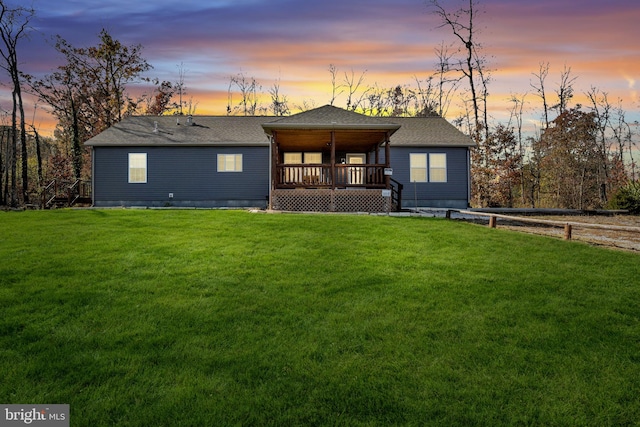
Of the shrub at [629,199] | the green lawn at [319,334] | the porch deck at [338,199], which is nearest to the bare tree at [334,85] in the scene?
the porch deck at [338,199]

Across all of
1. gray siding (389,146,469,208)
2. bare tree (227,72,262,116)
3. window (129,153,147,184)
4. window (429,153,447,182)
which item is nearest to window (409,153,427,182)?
gray siding (389,146,469,208)

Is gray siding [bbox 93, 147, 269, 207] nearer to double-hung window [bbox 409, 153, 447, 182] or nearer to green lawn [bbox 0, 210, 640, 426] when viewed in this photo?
double-hung window [bbox 409, 153, 447, 182]

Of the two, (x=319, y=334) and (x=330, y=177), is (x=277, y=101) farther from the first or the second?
(x=319, y=334)

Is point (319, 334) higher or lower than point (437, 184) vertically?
lower

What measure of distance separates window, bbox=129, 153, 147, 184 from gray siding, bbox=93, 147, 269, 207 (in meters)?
0.21

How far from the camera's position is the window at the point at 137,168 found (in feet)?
68.9

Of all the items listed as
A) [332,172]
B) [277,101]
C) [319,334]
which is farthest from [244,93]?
[319,334]

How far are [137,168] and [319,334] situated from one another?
1918 cm

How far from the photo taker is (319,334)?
15.7ft

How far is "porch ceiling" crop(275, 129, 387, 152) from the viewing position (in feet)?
54.7

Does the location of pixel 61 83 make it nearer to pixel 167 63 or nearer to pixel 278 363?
pixel 167 63

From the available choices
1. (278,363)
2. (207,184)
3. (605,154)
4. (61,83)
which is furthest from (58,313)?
(605,154)

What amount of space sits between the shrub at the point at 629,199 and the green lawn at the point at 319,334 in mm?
14158

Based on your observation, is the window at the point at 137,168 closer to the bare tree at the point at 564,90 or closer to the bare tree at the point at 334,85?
the bare tree at the point at 334,85
